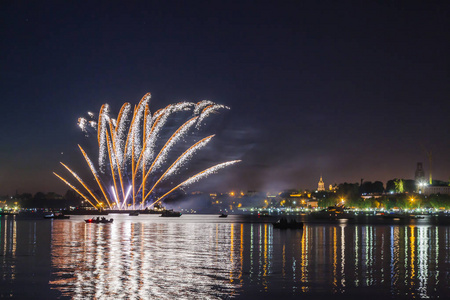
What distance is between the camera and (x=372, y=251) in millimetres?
47250

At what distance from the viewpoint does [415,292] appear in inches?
1001

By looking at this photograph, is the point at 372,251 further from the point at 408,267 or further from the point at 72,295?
the point at 72,295

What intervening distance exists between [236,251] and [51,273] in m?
18.1

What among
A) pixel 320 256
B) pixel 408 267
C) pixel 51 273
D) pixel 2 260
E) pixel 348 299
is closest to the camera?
pixel 348 299

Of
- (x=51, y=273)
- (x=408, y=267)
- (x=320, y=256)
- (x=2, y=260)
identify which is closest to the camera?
(x=51, y=273)

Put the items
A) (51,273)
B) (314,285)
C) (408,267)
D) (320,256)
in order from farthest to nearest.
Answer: (320,256)
(408,267)
(51,273)
(314,285)

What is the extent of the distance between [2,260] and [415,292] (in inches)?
1074

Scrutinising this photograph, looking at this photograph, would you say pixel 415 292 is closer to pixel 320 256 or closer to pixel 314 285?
pixel 314 285

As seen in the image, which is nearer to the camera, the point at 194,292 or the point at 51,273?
the point at 194,292

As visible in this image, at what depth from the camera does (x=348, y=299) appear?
23562mm

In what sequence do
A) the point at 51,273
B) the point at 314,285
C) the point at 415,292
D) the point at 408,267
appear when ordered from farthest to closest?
the point at 408,267 < the point at 51,273 < the point at 314,285 < the point at 415,292

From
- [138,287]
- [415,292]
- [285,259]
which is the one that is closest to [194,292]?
[138,287]

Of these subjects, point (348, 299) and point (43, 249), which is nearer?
point (348, 299)

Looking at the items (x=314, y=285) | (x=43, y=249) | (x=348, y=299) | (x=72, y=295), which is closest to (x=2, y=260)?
(x=43, y=249)
